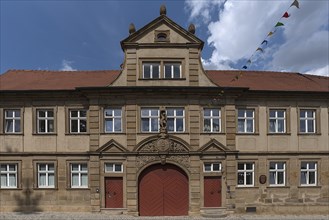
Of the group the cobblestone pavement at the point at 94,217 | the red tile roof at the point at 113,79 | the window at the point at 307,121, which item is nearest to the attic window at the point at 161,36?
the red tile roof at the point at 113,79

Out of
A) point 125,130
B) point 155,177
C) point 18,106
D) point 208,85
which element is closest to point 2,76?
point 18,106

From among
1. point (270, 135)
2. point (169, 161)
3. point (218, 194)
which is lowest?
point (218, 194)

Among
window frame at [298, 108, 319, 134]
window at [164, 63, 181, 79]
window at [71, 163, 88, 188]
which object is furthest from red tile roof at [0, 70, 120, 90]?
window frame at [298, 108, 319, 134]

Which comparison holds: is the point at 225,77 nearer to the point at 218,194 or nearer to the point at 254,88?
the point at 254,88

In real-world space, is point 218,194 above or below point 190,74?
below

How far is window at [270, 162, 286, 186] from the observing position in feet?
60.0

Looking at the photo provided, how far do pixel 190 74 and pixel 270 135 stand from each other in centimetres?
602

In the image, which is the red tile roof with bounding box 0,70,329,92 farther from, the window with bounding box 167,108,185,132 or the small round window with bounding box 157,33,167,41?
the small round window with bounding box 157,33,167,41

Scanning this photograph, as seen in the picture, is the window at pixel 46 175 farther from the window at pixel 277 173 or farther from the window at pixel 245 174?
the window at pixel 277 173

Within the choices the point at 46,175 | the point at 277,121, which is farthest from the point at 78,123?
the point at 277,121

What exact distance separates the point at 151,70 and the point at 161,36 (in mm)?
2158

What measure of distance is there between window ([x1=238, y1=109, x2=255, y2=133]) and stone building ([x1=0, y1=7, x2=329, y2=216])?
67 mm

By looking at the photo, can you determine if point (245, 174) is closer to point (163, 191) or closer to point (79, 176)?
point (163, 191)

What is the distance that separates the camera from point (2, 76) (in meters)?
20.4
